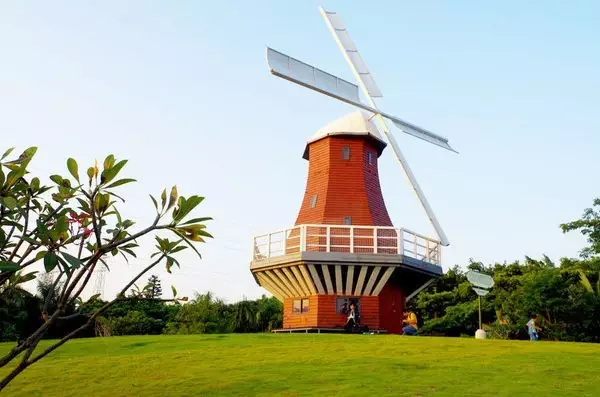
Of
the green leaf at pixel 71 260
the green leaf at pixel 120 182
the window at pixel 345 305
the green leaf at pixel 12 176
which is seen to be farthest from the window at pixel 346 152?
the green leaf at pixel 71 260

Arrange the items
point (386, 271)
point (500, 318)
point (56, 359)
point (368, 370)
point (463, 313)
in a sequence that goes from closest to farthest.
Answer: point (368, 370), point (56, 359), point (386, 271), point (500, 318), point (463, 313)

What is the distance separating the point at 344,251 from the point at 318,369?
10.6 m

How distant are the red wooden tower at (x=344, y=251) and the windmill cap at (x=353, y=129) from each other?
0.04 metres

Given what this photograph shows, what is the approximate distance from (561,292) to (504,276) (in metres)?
10.1

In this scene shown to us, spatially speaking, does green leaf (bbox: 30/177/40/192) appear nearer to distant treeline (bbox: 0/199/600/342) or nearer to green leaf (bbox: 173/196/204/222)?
green leaf (bbox: 173/196/204/222)

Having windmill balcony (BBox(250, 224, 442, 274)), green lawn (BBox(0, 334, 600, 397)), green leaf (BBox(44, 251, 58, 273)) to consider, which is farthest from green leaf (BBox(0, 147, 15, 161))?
windmill balcony (BBox(250, 224, 442, 274))

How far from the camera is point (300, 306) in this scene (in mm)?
26781

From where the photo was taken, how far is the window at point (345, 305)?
25766 mm

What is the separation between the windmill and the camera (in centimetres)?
2764

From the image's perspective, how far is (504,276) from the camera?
43469 mm

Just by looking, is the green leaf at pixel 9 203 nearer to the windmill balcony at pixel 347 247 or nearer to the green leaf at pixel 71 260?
the green leaf at pixel 71 260

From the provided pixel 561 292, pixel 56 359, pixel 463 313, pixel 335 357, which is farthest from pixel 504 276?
pixel 56 359

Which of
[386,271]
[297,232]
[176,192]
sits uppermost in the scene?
[297,232]

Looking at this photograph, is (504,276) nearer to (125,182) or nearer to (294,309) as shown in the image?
(294,309)
